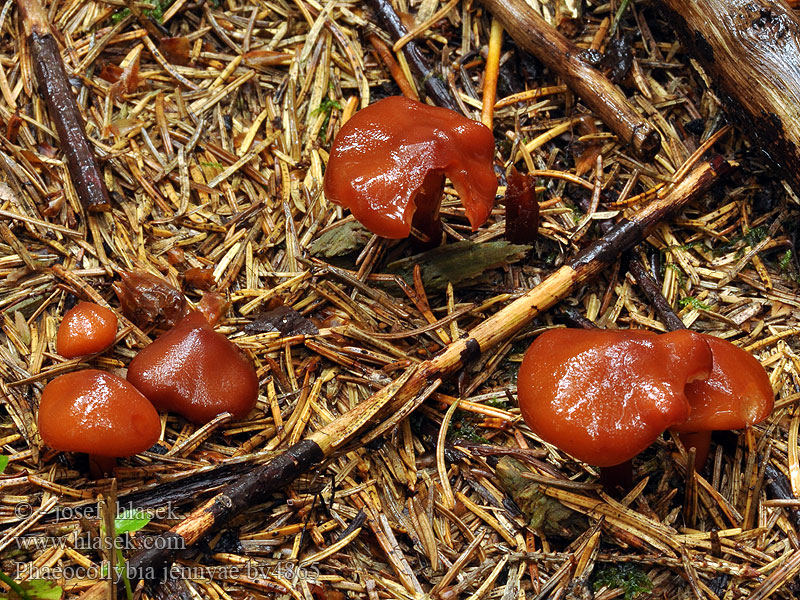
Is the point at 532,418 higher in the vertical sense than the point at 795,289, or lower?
lower

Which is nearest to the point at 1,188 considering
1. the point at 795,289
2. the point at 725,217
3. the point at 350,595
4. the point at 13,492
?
the point at 13,492

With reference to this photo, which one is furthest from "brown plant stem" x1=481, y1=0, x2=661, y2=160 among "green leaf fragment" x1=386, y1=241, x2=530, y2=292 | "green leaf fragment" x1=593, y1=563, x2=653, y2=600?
"green leaf fragment" x1=593, y1=563, x2=653, y2=600

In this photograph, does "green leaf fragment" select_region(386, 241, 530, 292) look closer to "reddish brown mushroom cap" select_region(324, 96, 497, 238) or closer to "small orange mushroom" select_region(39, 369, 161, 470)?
"reddish brown mushroom cap" select_region(324, 96, 497, 238)

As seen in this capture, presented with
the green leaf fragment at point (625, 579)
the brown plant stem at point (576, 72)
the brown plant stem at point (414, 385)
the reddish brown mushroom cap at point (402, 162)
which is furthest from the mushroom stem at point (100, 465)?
the brown plant stem at point (576, 72)

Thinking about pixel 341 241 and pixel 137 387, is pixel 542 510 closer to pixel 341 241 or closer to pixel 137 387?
pixel 341 241

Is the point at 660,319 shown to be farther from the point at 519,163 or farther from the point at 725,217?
the point at 519,163

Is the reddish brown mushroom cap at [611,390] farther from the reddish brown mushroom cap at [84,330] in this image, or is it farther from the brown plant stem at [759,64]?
the reddish brown mushroom cap at [84,330]
